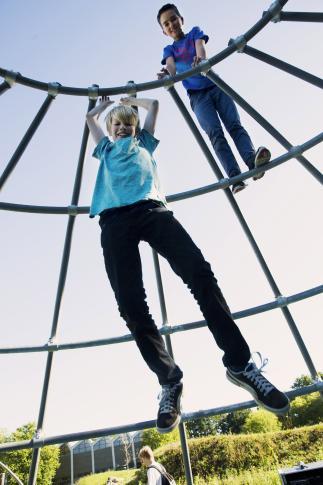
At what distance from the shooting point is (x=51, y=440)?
5055 millimetres

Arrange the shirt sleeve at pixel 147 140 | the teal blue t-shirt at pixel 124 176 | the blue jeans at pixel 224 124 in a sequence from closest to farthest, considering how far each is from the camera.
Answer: the teal blue t-shirt at pixel 124 176 → the shirt sleeve at pixel 147 140 → the blue jeans at pixel 224 124

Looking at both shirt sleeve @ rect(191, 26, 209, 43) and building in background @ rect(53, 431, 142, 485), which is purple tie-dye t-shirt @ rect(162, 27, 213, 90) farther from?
building in background @ rect(53, 431, 142, 485)

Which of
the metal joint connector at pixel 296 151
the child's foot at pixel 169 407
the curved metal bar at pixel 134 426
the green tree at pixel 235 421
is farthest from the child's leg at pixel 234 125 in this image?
the green tree at pixel 235 421

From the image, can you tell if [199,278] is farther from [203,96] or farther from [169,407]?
[203,96]

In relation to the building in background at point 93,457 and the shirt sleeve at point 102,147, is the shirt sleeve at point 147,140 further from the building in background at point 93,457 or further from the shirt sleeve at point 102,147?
the building in background at point 93,457

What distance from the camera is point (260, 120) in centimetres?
568

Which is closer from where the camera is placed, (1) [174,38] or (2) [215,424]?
(1) [174,38]

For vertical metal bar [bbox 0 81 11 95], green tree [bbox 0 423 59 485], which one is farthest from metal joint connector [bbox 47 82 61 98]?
green tree [bbox 0 423 59 485]

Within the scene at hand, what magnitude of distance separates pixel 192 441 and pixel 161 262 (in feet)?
45.2

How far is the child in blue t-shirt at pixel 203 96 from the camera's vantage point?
5.64 meters

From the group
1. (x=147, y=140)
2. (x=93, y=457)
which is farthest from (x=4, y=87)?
(x=93, y=457)

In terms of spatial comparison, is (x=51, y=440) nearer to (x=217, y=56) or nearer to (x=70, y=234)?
(x=70, y=234)

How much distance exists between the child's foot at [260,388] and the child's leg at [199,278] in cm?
7

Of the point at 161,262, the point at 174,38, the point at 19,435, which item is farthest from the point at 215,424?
the point at 174,38
